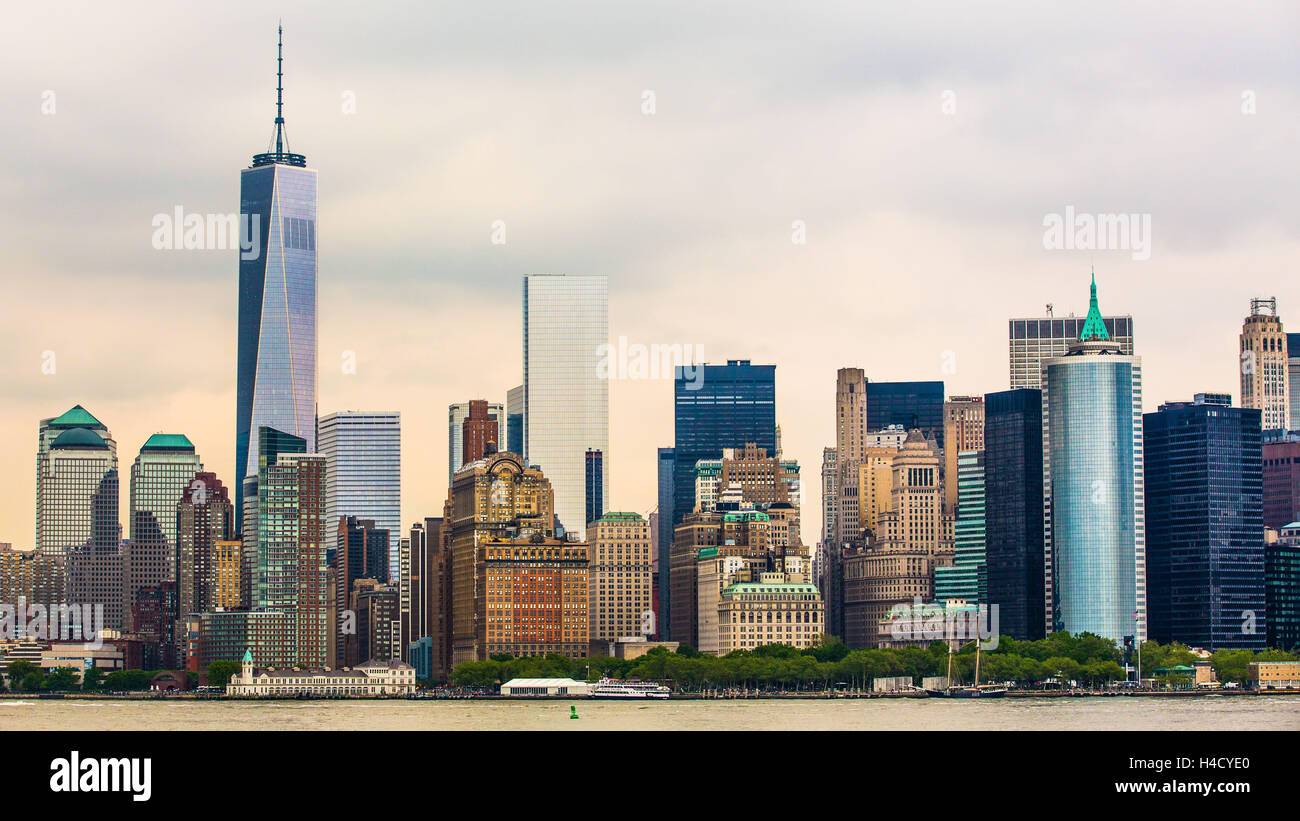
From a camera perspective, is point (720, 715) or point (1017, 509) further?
point (1017, 509)

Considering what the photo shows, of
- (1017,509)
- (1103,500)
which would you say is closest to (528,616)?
(1017,509)

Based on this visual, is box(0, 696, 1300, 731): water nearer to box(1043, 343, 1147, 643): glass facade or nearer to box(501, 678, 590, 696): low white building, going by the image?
box(501, 678, 590, 696): low white building

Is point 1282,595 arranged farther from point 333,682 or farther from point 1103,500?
point 333,682

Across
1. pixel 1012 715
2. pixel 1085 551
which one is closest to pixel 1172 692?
pixel 1085 551

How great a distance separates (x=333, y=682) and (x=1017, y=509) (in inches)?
2467

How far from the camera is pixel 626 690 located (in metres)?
159

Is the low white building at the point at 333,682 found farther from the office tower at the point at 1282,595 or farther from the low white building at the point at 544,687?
the office tower at the point at 1282,595

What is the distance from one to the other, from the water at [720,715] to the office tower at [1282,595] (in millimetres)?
36569

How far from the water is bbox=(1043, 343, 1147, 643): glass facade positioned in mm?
30236

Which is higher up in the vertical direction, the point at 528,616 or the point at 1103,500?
the point at 1103,500

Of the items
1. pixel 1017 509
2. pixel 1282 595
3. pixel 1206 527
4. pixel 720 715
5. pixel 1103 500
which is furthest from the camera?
pixel 1017 509
